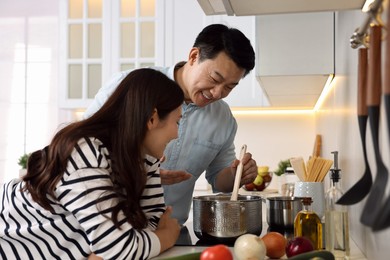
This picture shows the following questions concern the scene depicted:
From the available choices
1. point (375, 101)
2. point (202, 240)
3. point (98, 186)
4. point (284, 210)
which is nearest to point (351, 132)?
point (284, 210)

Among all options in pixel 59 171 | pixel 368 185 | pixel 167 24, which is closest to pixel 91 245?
pixel 59 171

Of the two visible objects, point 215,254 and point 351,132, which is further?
point 351,132

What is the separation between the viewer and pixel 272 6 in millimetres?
1518

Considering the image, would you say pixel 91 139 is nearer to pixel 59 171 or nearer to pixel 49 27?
pixel 59 171

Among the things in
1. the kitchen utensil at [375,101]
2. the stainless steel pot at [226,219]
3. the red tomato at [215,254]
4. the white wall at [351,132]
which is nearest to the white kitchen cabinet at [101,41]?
the white wall at [351,132]

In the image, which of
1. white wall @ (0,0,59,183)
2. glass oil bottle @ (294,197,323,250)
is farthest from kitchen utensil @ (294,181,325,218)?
white wall @ (0,0,59,183)

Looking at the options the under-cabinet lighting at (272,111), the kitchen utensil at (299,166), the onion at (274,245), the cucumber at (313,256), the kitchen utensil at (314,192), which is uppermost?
the under-cabinet lighting at (272,111)

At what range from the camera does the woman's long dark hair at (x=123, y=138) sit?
4.11 feet

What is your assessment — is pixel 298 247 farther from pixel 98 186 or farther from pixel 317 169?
pixel 317 169

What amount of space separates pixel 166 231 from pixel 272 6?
65 centimetres

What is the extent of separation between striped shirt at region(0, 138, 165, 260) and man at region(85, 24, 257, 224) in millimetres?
480

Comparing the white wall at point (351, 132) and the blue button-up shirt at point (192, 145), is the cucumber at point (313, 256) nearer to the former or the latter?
the white wall at point (351, 132)

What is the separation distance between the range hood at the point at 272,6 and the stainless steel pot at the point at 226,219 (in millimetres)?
512

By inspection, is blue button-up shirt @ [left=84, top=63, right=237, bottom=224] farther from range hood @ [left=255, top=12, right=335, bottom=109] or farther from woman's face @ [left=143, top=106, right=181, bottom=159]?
woman's face @ [left=143, top=106, right=181, bottom=159]
